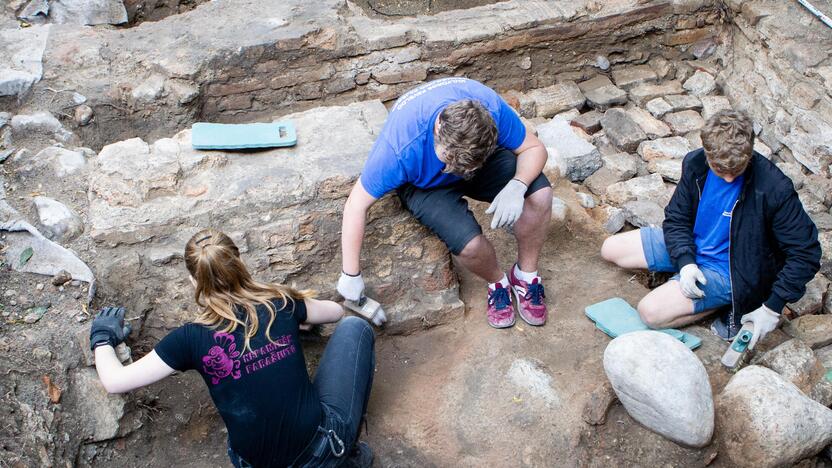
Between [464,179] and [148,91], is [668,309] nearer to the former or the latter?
[464,179]

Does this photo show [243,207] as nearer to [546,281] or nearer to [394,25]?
[546,281]

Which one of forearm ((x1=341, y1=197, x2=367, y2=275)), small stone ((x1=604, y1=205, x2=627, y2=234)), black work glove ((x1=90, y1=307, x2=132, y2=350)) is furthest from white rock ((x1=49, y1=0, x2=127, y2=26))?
small stone ((x1=604, y1=205, x2=627, y2=234))

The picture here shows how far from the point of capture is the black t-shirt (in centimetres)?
265

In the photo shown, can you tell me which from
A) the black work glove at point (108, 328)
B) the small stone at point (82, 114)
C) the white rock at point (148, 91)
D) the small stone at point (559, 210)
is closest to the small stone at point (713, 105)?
the small stone at point (559, 210)

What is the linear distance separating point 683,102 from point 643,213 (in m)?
1.80

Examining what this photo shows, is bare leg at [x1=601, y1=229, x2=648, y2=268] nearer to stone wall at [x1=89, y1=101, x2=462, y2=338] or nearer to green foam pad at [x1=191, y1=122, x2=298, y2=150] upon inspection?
stone wall at [x1=89, y1=101, x2=462, y2=338]

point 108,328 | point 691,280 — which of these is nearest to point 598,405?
point 691,280

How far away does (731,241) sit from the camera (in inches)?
138

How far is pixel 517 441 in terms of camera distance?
3.23 meters

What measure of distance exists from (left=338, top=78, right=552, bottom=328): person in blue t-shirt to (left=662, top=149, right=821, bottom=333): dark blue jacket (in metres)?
0.68

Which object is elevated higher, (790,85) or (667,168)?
(790,85)

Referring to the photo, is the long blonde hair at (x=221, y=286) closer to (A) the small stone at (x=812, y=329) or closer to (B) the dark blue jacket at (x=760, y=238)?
(B) the dark blue jacket at (x=760, y=238)

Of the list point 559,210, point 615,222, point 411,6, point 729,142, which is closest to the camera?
point 729,142

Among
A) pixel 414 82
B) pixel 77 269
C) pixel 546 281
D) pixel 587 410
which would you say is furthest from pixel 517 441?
pixel 414 82
